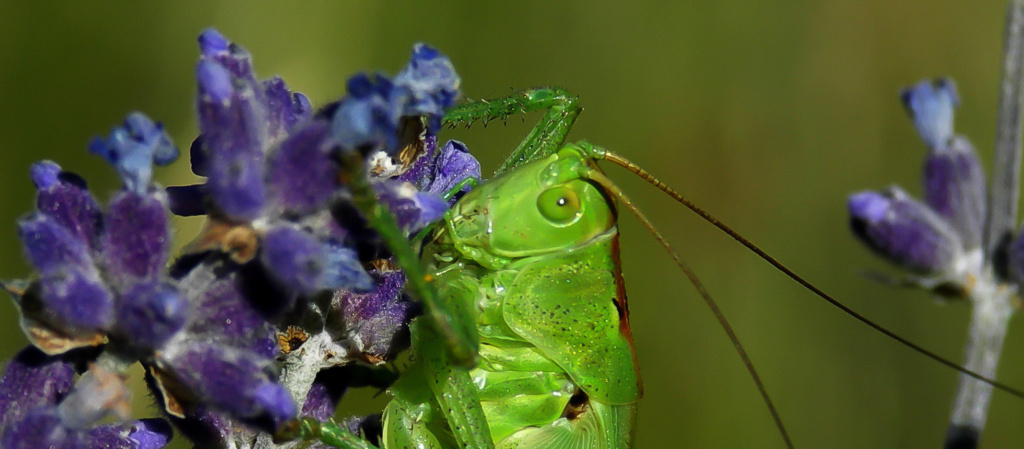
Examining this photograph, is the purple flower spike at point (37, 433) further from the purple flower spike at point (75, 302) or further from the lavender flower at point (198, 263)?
the purple flower spike at point (75, 302)

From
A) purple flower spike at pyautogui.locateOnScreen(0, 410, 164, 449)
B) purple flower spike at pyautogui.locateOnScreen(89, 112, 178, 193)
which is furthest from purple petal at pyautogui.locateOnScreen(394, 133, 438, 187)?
purple flower spike at pyautogui.locateOnScreen(0, 410, 164, 449)

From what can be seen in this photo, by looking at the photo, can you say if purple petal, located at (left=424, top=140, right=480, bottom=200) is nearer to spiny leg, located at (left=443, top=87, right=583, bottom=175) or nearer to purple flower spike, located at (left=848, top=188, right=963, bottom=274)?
spiny leg, located at (left=443, top=87, right=583, bottom=175)

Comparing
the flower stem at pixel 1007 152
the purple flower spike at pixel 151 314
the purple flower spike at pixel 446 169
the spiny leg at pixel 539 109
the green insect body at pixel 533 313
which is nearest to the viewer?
the purple flower spike at pixel 151 314

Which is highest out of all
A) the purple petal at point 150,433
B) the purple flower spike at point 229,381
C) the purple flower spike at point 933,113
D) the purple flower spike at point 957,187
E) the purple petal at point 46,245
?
the purple flower spike at point 933,113

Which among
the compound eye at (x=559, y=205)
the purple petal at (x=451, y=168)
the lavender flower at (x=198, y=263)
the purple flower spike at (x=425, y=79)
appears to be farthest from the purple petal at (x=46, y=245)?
the compound eye at (x=559, y=205)

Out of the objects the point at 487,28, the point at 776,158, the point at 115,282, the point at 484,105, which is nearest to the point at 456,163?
the point at 484,105

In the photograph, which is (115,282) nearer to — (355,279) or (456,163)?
(355,279)
